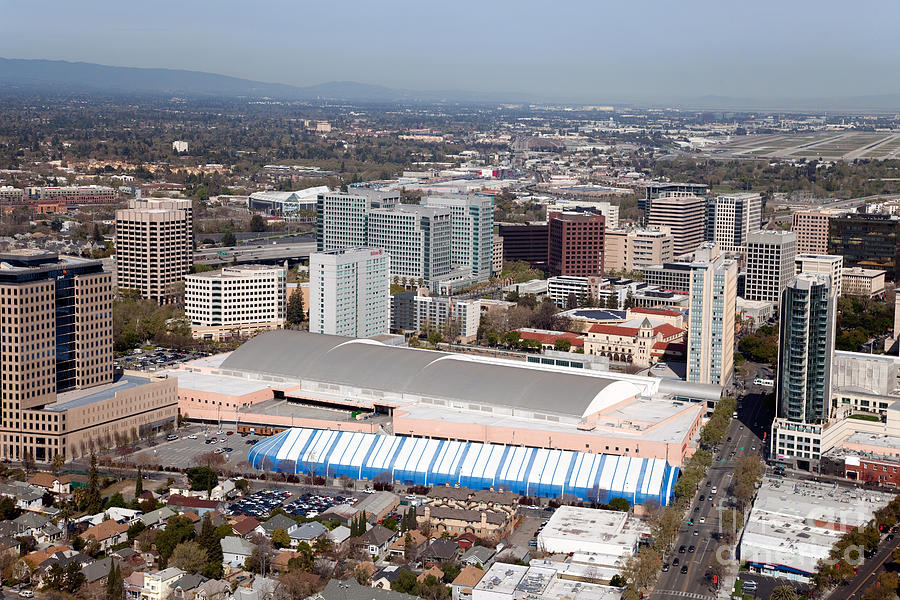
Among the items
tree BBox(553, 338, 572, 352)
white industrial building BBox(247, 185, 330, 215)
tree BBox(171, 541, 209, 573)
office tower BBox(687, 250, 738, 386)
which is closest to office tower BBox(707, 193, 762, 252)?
tree BBox(553, 338, 572, 352)

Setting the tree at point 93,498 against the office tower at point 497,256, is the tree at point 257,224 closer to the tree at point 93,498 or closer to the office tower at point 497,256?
the office tower at point 497,256

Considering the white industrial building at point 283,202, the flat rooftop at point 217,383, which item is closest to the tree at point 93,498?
the flat rooftop at point 217,383

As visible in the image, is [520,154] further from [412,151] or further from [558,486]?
[558,486]

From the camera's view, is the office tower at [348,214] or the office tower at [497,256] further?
the office tower at [497,256]

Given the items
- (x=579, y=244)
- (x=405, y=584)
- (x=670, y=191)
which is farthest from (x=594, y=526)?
(x=670, y=191)

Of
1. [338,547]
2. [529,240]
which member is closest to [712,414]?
[338,547]

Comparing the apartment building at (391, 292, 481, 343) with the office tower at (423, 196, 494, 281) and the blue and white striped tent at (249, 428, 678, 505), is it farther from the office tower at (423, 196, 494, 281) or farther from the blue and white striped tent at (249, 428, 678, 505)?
the blue and white striped tent at (249, 428, 678, 505)
